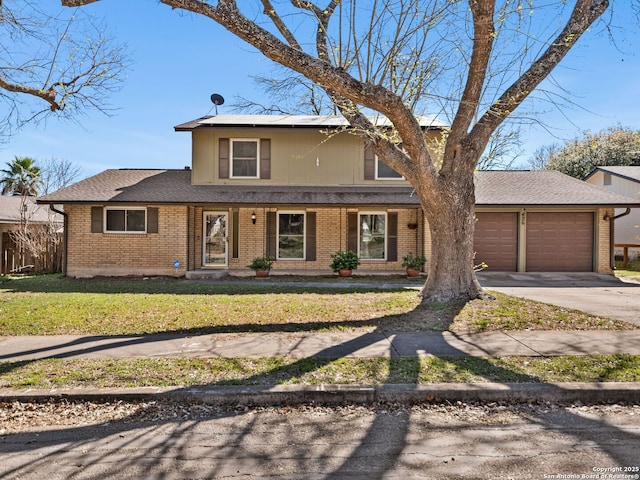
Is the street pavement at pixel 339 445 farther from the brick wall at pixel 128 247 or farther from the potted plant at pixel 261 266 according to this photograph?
the brick wall at pixel 128 247

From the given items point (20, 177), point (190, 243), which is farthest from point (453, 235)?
point (20, 177)

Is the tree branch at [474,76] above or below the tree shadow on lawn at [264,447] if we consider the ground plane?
above

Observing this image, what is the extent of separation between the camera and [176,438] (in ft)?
11.5

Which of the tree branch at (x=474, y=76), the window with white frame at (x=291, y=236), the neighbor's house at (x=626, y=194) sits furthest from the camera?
the neighbor's house at (x=626, y=194)

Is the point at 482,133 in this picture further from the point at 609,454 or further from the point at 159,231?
Answer: the point at 159,231

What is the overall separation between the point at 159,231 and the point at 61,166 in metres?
19.7

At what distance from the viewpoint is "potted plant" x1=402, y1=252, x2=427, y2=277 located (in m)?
14.8

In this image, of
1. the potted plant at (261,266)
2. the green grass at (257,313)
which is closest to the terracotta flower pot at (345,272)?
the potted plant at (261,266)

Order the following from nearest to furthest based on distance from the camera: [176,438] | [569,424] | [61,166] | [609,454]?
1. [609,454]
2. [176,438]
3. [569,424]
4. [61,166]

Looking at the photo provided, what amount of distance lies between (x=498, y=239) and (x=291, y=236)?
304 inches

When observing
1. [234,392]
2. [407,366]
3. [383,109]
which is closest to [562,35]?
[383,109]

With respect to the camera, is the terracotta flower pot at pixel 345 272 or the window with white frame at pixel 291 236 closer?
the terracotta flower pot at pixel 345 272

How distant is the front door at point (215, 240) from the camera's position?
15969 mm

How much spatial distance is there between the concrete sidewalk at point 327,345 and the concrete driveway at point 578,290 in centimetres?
237
